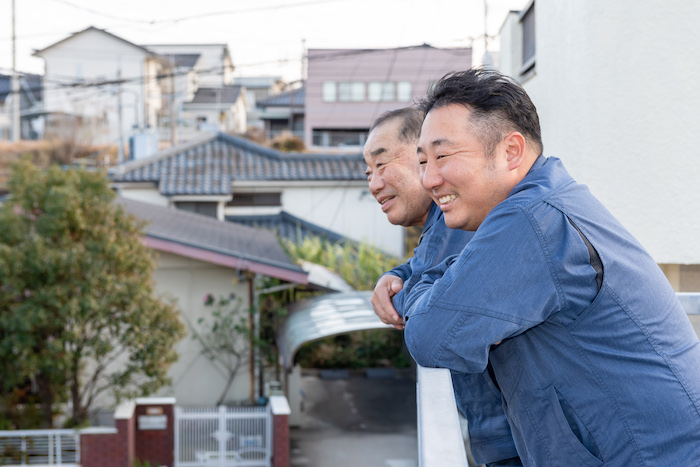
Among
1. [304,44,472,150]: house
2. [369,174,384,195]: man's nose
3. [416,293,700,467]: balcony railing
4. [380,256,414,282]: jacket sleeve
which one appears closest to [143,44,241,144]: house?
[304,44,472,150]: house

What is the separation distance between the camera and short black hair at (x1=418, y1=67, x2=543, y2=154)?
4.78ft

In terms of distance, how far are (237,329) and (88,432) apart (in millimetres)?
2977

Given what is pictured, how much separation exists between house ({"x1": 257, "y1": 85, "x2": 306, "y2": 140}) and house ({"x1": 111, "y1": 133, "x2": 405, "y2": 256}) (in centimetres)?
1954

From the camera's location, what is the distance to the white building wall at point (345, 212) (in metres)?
18.4

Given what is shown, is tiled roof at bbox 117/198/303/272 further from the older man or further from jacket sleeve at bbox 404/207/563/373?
jacket sleeve at bbox 404/207/563/373

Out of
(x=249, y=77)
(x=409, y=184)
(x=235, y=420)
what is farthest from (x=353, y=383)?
(x=249, y=77)

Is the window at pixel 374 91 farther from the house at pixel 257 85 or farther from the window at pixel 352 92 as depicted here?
the house at pixel 257 85

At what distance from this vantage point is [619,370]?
1.26 metres

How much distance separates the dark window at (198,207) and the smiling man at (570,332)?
16027 millimetres

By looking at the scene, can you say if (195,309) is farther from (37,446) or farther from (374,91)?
(374,91)

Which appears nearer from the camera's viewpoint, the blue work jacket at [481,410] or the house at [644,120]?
the blue work jacket at [481,410]

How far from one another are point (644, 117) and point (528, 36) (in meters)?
2.39

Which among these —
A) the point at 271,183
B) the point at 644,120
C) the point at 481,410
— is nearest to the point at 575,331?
the point at 481,410

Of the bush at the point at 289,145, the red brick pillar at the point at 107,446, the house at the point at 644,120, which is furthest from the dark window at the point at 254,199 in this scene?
the house at the point at 644,120
